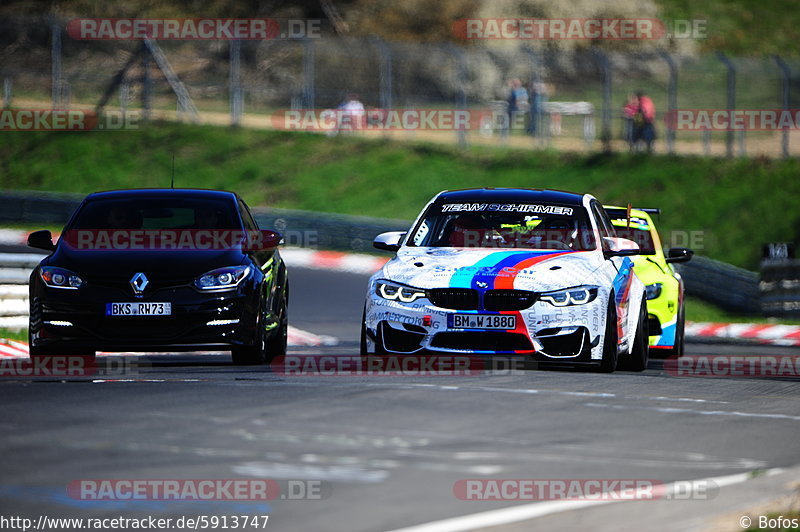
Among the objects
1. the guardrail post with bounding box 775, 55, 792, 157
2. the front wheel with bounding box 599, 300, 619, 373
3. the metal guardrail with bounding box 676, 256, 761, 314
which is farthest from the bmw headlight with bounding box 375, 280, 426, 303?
the guardrail post with bounding box 775, 55, 792, 157

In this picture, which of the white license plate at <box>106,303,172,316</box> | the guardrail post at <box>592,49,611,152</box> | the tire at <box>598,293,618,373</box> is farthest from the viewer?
the guardrail post at <box>592,49,611,152</box>

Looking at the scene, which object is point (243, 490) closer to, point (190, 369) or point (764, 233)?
point (190, 369)

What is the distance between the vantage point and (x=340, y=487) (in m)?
7.42

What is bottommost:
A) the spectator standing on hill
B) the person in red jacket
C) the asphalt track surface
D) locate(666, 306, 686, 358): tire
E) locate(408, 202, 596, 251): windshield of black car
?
the asphalt track surface

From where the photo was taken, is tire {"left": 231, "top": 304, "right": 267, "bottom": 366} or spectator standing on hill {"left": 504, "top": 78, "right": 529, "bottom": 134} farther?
spectator standing on hill {"left": 504, "top": 78, "right": 529, "bottom": 134}

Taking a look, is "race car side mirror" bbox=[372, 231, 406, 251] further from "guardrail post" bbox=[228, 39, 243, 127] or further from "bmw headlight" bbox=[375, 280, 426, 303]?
"guardrail post" bbox=[228, 39, 243, 127]

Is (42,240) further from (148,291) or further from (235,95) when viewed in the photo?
(235,95)

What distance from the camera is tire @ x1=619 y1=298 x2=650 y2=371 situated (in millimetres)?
13789

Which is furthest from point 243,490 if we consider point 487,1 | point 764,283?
point 487,1

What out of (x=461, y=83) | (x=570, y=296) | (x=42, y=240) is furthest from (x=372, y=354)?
(x=461, y=83)

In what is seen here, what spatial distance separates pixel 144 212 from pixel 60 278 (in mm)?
1304

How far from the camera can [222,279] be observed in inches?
519

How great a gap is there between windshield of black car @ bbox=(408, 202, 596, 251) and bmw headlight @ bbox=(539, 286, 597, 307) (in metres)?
0.99

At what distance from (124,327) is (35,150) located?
103 ft
